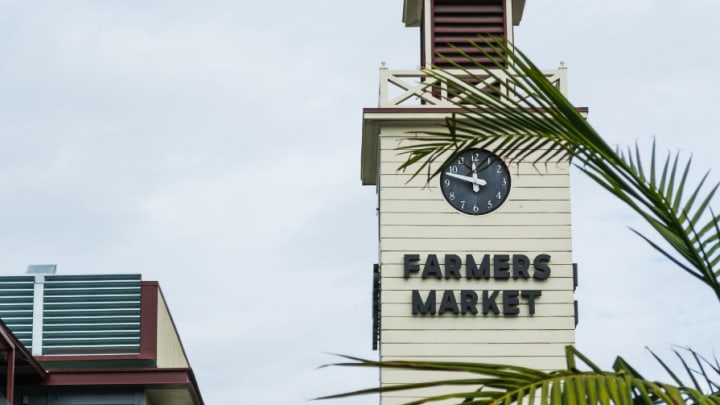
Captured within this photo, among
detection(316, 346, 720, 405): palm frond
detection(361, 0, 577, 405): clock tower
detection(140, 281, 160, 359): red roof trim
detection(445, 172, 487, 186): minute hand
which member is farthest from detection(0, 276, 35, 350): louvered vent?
detection(316, 346, 720, 405): palm frond

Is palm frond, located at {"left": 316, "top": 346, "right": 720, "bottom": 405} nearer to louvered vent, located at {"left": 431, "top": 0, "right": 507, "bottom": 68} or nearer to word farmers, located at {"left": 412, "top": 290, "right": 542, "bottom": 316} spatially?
word farmers, located at {"left": 412, "top": 290, "right": 542, "bottom": 316}

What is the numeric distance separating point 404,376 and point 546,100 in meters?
24.1

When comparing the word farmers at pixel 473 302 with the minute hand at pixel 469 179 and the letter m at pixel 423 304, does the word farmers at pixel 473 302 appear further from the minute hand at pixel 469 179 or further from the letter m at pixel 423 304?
the minute hand at pixel 469 179

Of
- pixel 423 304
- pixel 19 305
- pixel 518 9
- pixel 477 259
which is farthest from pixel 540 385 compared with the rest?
pixel 518 9

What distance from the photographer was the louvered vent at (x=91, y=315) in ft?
85.5

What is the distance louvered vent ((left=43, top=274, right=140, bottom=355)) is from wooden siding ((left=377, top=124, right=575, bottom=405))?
6.48m

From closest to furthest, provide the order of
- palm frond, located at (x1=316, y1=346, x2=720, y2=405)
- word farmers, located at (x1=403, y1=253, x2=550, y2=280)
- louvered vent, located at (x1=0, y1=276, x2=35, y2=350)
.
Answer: palm frond, located at (x1=316, y1=346, x2=720, y2=405)
louvered vent, located at (x1=0, y1=276, x2=35, y2=350)
word farmers, located at (x1=403, y1=253, x2=550, y2=280)

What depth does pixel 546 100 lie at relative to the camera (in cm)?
647

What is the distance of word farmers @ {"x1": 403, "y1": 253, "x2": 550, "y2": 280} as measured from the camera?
31531 mm

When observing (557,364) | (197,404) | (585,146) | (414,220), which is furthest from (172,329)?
(585,146)

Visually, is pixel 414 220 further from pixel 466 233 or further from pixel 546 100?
pixel 546 100

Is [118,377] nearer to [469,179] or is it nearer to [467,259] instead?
[467,259]

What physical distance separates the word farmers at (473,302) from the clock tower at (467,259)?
21 millimetres

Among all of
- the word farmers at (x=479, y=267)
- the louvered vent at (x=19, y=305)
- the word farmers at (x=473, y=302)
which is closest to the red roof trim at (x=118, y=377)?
the louvered vent at (x=19, y=305)
